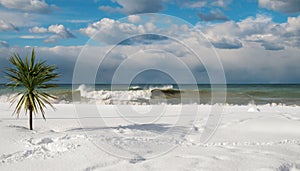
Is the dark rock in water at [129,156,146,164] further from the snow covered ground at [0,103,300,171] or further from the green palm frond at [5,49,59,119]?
the green palm frond at [5,49,59,119]

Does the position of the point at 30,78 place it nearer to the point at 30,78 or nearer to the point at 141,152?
the point at 30,78

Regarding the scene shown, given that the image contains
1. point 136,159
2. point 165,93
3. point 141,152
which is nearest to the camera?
point 136,159

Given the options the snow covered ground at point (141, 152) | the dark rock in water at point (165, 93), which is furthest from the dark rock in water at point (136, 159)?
the dark rock in water at point (165, 93)

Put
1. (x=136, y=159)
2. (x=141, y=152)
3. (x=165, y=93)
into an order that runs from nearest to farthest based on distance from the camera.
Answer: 1. (x=136, y=159)
2. (x=141, y=152)
3. (x=165, y=93)

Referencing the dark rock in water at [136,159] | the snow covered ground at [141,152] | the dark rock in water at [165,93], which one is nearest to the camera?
the snow covered ground at [141,152]

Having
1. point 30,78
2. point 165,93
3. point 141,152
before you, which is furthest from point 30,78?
point 165,93

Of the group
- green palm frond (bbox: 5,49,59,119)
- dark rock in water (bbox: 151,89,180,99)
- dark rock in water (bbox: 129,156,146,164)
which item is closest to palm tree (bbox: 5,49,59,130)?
green palm frond (bbox: 5,49,59,119)

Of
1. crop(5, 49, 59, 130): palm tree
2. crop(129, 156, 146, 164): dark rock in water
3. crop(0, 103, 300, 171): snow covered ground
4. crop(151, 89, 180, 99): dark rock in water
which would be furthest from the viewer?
crop(151, 89, 180, 99): dark rock in water

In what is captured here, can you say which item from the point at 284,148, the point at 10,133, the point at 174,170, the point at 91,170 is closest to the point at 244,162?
the point at 174,170

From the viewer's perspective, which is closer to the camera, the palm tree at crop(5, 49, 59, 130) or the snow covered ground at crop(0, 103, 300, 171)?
the snow covered ground at crop(0, 103, 300, 171)

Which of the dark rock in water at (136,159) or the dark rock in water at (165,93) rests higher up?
the dark rock in water at (165,93)

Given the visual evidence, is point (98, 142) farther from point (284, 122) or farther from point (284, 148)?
point (284, 122)

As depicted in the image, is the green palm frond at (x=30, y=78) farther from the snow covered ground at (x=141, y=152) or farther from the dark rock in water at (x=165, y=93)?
the dark rock in water at (x=165, y=93)

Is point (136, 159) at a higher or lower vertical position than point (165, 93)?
lower
